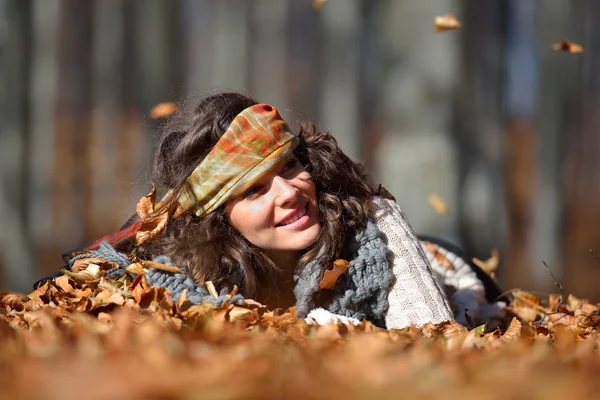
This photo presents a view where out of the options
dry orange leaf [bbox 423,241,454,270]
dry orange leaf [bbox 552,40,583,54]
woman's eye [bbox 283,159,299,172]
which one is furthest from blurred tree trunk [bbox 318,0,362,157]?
woman's eye [bbox 283,159,299,172]

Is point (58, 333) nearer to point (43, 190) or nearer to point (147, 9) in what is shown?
point (43, 190)

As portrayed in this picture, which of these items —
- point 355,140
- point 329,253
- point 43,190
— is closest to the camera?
point 329,253

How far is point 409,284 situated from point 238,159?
0.74 m

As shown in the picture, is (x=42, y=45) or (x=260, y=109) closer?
(x=260, y=109)

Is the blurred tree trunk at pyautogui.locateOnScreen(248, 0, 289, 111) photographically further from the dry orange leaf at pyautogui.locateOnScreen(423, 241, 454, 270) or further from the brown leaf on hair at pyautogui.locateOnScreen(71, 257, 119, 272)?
the brown leaf on hair at pyautogui.locateOnScreen(71, 257, 119, 272)

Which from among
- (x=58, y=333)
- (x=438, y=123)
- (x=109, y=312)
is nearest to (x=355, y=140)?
(x=438, y=123)

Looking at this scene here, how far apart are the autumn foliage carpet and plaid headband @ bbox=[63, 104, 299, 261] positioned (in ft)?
1.71

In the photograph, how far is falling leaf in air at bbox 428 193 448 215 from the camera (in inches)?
154

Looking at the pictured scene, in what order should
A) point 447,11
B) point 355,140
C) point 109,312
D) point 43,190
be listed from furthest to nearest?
point 43,190
point 355,140
point 447,11
point 109,312

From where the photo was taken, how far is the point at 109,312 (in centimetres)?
202

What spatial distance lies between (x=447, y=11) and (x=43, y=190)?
4183 mm

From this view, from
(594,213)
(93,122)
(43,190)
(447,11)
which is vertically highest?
(447,11)

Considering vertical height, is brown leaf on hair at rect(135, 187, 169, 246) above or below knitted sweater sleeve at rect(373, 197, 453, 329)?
above

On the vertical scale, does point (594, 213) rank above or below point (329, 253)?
below
